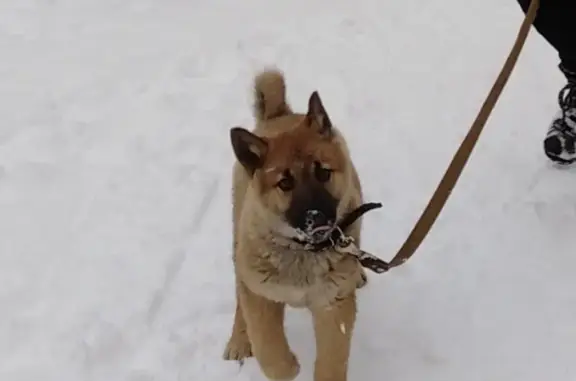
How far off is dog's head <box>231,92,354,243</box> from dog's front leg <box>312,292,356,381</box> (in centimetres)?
29

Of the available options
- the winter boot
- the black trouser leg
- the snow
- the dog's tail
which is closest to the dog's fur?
the dog's tail

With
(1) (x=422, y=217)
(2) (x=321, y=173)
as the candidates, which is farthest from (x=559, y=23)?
(2) (x=321, y=173)

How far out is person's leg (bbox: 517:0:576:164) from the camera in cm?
374

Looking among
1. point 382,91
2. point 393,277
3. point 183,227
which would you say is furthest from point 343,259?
point 382,91

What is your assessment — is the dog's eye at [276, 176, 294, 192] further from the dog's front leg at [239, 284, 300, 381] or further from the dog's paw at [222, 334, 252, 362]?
the dog's paw at [222, 334, 252, 362]

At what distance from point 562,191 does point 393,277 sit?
0.90 m

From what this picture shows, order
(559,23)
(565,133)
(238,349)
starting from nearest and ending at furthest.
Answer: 1. (238,349)
2. (559,23)
3. (565,133)

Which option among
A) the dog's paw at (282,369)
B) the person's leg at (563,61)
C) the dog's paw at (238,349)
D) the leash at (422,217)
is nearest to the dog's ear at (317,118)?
the leash at (422,217)

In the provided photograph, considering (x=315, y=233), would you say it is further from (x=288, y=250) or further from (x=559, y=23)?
(x=559, y=23)

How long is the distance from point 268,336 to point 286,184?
526 millimetres

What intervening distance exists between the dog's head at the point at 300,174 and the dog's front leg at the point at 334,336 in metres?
0.29

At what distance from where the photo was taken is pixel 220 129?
4.83 metres

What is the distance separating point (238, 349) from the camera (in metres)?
3.43

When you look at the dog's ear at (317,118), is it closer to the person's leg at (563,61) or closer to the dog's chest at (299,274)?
the dog's chest at (299,274)
